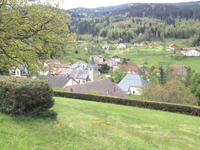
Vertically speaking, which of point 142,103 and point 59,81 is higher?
point 142,103

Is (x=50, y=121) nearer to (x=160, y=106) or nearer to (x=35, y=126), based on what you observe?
(x=35, y=126)

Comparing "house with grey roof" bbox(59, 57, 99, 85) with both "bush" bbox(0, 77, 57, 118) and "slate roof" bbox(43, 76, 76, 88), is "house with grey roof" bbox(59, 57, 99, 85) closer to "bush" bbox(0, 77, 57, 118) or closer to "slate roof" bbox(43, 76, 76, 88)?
"slate roof" bbox(43, 76, 76, 88)

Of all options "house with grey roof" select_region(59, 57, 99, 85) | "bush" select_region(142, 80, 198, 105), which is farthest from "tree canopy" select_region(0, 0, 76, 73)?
"house with grey roof" select_region(59, 57, 99, 85)

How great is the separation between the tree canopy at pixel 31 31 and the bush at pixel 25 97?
4127 millimetres

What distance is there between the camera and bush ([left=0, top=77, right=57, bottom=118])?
289 inches

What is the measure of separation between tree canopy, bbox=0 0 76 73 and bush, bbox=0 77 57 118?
4.13 meters

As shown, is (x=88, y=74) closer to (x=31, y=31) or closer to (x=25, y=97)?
(x=31, y=31)

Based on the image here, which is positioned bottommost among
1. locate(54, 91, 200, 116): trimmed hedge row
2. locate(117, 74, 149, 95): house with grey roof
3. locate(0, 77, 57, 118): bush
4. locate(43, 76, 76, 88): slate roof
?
locate(117, 74, 149, 95): house with grey roof

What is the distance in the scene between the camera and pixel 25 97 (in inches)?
291

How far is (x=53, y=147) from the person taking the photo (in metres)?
5.64

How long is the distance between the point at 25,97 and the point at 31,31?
6327 mm

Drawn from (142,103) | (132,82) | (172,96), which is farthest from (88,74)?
(142,103)

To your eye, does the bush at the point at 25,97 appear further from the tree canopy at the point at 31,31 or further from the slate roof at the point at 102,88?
the slate roof at the point at 102,88

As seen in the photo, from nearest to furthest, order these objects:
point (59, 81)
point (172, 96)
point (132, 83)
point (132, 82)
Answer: point (172, 96) < point (59, 81) < point (132, 83) < point (132, 82)
